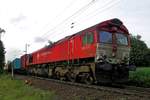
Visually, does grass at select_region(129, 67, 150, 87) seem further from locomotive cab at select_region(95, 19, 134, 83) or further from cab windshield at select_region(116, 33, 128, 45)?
cab windshield at select_region(116, 33, 128, 45)

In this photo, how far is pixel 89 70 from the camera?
63.1 feet

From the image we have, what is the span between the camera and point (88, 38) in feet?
64.7

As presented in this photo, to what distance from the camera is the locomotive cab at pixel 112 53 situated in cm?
1855

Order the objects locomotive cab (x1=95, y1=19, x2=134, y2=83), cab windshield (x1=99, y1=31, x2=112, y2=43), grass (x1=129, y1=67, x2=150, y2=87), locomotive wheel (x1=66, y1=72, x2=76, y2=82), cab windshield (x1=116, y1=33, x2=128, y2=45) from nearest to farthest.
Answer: locomotive cab (x1=95, y1=19, x2=134, y2=83) < cab windshield (x1=99, y1=31, x2=112, y2=43) < cab windshield (x1=116, y1=33, x2=128, y2=45) < locomotive wheel (x1=66, y1=72, x2=76, y2=82) < grass (x1=129, y1=67, x2=150, y2=87)

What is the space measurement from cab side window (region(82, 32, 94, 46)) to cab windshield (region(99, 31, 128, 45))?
62cm

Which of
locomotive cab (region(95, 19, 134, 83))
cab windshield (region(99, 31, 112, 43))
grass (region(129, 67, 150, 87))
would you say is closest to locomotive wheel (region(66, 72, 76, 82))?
locomotive cab (region(95, 19, 134, 83))

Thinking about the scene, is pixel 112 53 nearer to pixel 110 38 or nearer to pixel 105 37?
pixel 110 38

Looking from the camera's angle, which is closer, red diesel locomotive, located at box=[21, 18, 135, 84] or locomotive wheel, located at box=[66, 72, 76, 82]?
red diesel locomotive, located at box=[21, 18, 135, 84]

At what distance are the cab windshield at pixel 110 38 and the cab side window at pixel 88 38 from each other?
0.62 metres

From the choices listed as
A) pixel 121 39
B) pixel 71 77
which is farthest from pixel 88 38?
pixel 71 77

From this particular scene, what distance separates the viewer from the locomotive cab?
18547 millimetres

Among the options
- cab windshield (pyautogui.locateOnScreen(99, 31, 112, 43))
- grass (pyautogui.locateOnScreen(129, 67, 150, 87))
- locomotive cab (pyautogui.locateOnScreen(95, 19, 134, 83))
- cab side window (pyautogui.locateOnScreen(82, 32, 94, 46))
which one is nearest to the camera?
locomotive cab (pyautogui.locateOnScreen(95, 19, 134, 83))

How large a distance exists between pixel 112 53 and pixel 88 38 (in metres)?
1.82

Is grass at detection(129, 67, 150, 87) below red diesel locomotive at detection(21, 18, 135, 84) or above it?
below
